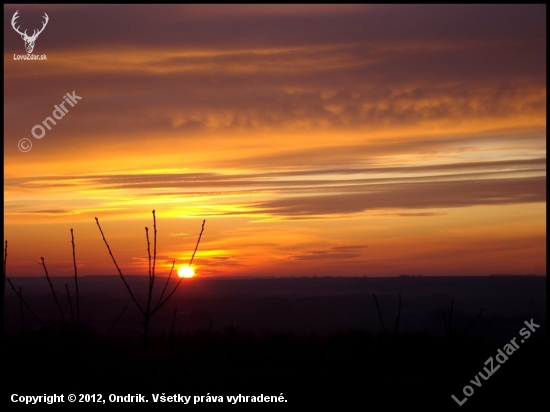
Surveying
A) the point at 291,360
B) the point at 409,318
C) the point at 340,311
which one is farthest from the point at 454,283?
the point at 291,360

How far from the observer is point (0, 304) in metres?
8.59

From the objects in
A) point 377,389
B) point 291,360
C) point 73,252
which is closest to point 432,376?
point 377,389

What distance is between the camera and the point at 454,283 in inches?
5733

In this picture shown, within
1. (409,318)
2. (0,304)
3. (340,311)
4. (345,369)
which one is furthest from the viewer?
(340,311)

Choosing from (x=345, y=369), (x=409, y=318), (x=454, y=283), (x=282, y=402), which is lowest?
(x=282, y=402)

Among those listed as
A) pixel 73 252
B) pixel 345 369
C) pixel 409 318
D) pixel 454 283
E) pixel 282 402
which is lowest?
pixel 282 402

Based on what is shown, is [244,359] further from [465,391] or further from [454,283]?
[454,283]

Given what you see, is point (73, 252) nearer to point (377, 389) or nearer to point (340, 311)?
point (377, 389)

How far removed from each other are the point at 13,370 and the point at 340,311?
66.9 m

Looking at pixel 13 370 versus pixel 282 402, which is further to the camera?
pixel 13 370

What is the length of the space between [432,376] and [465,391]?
60.2 inches

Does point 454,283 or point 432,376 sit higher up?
point 454,283

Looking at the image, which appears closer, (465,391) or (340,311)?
(465,391)

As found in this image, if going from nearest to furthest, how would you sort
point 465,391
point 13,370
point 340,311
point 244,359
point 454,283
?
1. point 465,391
2. point 13,370
3. point 244,359
4. point 340,311
5. point 454,283
